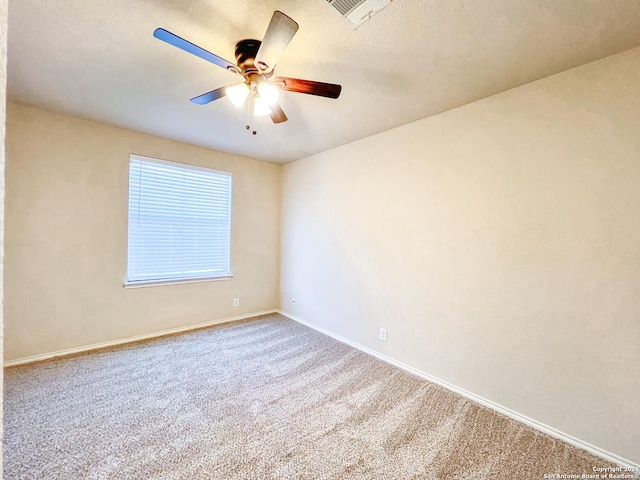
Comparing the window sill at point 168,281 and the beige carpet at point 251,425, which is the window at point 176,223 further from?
the beige carpet at point 251,425

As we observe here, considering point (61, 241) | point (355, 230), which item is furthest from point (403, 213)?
point (61, 241)

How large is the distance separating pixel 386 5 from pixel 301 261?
10.4 feet

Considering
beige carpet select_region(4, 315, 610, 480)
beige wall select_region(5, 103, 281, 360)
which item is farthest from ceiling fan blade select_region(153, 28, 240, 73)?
beige carpet select_region(4, 315, 610, 480)

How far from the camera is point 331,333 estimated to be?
3.64 meters

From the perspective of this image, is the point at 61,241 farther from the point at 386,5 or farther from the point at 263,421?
the point at 386,5

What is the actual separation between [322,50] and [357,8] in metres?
0.39

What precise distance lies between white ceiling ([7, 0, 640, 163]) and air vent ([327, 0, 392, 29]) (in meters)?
0.05

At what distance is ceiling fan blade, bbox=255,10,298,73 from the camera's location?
132cm

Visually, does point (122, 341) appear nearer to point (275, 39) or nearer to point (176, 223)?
point (176, 223)

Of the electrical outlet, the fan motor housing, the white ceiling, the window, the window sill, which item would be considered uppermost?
the white ceiling

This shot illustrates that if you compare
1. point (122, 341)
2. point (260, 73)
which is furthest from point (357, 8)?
point (122, 341)

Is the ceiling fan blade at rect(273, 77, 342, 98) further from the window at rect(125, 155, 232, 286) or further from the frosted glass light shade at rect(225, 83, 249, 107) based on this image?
the window at rect(125, 155, 232, 286)

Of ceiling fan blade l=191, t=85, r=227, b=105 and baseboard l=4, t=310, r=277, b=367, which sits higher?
ceiling fan blade l=191, t=85, r=227, b=105

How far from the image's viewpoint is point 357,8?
1463mm
